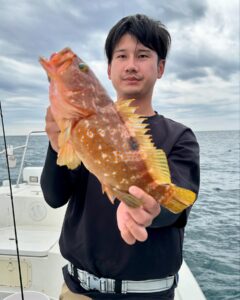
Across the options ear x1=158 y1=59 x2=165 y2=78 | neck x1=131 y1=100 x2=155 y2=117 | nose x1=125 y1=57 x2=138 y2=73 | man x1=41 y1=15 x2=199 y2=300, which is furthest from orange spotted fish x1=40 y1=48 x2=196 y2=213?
ear x1=158 y1=59 x2=165 y2=78

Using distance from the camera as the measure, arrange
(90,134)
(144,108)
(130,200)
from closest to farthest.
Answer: (130,200) < (90,134) < (144,108)

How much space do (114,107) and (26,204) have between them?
16.1 ft

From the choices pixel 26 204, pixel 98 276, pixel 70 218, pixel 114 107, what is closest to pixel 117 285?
pixel 98 276

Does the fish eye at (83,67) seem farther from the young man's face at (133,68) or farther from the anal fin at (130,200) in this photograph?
the young man's face at (133,68)

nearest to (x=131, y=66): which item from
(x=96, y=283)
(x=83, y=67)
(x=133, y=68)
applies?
(x=133, y=68)

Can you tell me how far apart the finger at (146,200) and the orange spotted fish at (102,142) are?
0.09 ft

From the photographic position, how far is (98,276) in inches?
88.3

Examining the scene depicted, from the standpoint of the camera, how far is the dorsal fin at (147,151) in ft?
4.91

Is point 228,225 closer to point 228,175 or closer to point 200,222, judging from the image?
point 200,222

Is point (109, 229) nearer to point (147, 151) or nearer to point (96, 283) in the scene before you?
point (96, 283)

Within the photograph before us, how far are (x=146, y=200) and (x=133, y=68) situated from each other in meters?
1.27

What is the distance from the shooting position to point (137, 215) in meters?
1.43

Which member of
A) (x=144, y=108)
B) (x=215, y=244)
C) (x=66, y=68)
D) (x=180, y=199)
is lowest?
(x=215, y=244)

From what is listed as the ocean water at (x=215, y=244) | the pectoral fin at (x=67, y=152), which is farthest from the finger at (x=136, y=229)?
the ocean water at (x=215, y=244)
